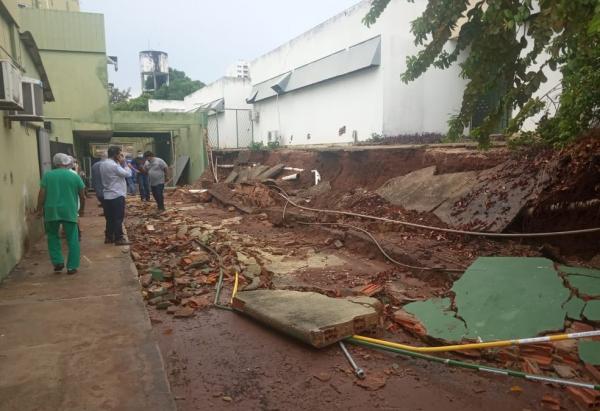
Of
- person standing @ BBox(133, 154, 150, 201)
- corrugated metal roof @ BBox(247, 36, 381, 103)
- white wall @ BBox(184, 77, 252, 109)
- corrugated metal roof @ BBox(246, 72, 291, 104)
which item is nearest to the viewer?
corrugated metal roof @ BBox(247, 36, 381, 103)

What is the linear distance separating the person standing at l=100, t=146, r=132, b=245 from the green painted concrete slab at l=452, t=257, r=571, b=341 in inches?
210

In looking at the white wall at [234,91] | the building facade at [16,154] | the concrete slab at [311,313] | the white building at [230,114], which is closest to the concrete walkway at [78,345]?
the building facade at [16,154]

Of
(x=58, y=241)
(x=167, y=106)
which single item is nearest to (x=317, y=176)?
(x=58, y=241)

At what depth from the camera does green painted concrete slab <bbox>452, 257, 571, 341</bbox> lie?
382 cm

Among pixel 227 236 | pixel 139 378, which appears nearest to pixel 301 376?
pixel 139 378

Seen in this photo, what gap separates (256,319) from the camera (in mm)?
4375

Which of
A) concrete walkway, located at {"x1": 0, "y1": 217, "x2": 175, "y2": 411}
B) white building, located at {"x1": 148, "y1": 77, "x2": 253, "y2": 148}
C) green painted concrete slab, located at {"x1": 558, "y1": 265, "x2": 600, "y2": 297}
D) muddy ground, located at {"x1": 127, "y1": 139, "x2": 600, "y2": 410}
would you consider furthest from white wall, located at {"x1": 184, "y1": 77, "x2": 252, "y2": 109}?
green painted concrete slab, located at {"x1": 558, "y1": 265, "x2": 600, "y2": 297}

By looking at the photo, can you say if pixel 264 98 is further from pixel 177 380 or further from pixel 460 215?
pixel 177 380

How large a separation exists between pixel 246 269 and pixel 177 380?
9.81 ft

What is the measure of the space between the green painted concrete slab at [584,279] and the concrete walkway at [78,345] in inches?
149

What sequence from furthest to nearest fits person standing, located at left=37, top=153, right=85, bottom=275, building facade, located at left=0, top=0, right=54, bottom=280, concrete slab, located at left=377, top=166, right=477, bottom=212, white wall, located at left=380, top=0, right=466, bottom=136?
white wall, located at left=380, top=0, right=466, bottom=136 < concrete slab, located at left=377, top=166, right=477, bottom=212 < person standing, located at left=37, top=153, right=85, bottom=275 < building facade, located at left=0, top=0, right=54, bottom=280

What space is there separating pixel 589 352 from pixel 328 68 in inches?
544

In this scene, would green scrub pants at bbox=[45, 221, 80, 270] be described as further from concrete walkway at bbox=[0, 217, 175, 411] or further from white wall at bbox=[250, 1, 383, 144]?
white wall at bbox=[250, 1, 383, 144]

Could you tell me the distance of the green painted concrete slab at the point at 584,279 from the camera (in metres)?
4.10
